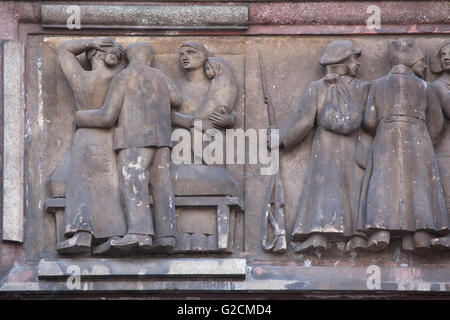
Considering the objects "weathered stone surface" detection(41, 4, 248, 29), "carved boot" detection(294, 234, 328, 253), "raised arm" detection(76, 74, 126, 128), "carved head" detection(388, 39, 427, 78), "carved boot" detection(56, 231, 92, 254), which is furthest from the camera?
"weathered stone surface" detection(41, 4, 248, 29)

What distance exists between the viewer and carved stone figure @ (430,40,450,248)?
1260 centimetres

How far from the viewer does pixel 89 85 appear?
41.6 ft

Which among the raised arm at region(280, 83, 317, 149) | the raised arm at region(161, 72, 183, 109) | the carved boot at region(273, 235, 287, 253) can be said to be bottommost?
the carved boot at region(273, 235, 287, 253)

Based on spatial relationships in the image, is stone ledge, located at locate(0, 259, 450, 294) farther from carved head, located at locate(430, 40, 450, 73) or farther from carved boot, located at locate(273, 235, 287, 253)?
carved head, located at locate(430, 40, 450, 73)

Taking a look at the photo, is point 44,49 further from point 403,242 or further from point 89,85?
point 403,242

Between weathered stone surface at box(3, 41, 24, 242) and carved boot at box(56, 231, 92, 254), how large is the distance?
Result: 402 millimetres

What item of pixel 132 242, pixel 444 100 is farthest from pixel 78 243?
pixel 444 100

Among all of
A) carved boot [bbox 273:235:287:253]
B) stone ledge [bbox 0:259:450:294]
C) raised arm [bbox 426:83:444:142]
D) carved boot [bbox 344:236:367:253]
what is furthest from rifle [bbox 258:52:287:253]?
raised arm [bbox 426:83:444:142]

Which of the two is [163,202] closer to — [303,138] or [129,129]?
[129,129]

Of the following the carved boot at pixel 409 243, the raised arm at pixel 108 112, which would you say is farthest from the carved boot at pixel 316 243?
the raised arm at pixel 108 112

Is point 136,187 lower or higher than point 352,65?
lower

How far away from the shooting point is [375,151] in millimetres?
12531

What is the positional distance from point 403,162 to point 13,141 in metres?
2.87

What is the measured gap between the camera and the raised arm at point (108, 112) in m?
12.5
